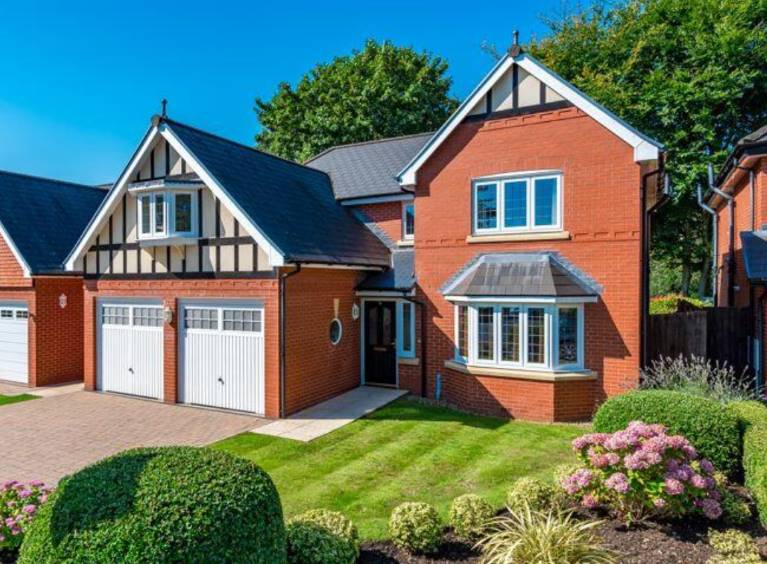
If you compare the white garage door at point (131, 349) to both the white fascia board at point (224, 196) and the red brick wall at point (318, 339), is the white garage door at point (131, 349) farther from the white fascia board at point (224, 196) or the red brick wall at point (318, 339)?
the red brick wall at point (318, 339)

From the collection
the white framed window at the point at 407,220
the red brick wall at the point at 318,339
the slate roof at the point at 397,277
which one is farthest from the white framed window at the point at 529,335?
the white framed window at the point at 407,220

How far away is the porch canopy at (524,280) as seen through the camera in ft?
37.4

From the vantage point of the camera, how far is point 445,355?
532 inches

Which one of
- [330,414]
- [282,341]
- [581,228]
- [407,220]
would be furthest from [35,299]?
[581,228]

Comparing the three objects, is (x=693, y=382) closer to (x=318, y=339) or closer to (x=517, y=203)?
(x=517, y=203)

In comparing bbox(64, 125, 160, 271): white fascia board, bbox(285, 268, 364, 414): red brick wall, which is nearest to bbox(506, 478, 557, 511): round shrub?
bbox(285, 268, 364, 414): red brick wall

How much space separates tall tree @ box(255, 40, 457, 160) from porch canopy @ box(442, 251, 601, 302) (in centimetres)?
2134

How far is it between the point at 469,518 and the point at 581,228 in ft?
27.6

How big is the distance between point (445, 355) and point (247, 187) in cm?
729

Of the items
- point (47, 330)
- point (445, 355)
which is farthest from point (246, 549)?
point (47, 330)

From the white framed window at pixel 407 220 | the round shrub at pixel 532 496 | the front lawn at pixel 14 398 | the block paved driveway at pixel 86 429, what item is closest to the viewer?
the round shrub at pixel 532 496

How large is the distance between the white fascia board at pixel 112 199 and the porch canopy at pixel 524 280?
9493 millimetres

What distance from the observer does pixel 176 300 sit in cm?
1368

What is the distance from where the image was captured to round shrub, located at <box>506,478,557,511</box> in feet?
20.6
